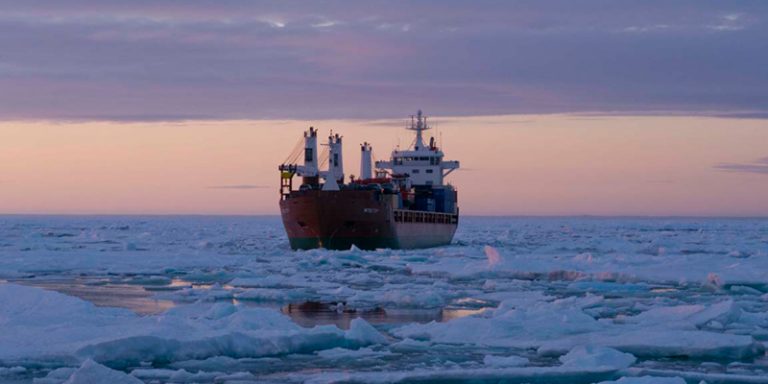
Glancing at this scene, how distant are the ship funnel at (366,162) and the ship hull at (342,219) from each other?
1277 centimetres

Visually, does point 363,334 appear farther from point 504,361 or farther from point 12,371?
point 12,371

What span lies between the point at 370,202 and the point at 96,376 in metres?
28.8

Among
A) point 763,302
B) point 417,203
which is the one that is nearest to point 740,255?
point 763,302

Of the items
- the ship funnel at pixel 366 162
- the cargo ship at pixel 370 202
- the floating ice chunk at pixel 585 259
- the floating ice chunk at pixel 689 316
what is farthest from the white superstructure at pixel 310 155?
the floating ice chunk at pixel 689 316

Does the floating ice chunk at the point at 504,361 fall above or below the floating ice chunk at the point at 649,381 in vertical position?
below

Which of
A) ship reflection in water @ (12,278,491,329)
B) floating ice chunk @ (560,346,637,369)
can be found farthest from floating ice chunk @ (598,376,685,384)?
ship reflection in water @ (12,278,491,329)

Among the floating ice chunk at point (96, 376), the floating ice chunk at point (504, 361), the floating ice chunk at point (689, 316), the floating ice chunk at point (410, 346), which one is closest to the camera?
the floating ice chunk at point (96, 376)

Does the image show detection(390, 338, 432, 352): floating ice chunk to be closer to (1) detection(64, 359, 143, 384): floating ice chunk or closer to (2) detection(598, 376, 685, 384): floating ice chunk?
(2) detection(598, 376, 685, 384): floating ice chunk

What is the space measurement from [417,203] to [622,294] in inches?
1201

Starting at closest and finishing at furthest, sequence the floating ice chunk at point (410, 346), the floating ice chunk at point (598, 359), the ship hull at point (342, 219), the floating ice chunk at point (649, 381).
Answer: the floating ice chunk at point (649, 381) → the floating ice chunk at point (598, 359) → the floating ice chunk at point (410, 346) → the ship hull at point (342, 219)

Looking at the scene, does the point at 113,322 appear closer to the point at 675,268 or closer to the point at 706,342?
the point at 706,342

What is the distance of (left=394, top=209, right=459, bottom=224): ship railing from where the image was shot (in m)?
39.9

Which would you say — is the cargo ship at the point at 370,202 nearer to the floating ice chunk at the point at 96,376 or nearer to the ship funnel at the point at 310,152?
the ship funnel at the point at 310,152

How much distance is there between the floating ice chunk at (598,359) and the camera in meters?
9.52
